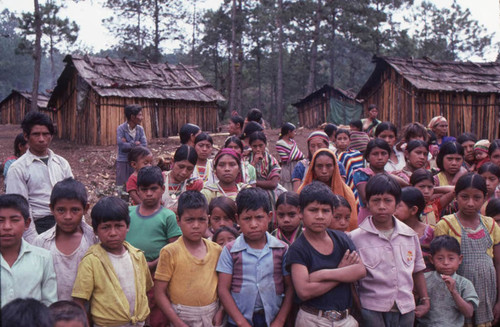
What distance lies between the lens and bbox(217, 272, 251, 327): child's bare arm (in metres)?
2.66

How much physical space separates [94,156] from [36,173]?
32.7 feet

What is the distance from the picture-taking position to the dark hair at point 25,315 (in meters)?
1.41

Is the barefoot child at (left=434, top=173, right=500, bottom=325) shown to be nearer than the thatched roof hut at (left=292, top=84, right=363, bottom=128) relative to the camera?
Yes

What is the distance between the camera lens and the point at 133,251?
2783 millimetres

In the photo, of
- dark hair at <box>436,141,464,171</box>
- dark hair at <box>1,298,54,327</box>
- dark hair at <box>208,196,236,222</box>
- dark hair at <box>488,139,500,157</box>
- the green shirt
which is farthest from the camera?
dark hair at <box>488,139,500,157</box>

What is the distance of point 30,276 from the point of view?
94.5 inches

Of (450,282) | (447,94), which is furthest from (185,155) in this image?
(447,94)

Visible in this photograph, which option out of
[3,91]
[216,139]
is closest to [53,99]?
[216,139]

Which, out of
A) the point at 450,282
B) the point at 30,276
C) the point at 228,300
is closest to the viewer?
the point at 30,276

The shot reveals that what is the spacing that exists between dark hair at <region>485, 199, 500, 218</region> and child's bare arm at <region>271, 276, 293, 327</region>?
2230 millimetres

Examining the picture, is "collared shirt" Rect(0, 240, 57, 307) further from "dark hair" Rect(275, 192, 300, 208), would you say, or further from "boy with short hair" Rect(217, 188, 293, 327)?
"dark hair" Rect(275, 192, 300, 208)

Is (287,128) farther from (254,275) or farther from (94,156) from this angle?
(94,156)

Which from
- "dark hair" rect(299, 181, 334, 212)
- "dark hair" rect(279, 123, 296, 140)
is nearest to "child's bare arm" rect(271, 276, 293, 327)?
"dark hair" rect(299, 181, 334, 212)

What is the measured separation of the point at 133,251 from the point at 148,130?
43.1 ft
